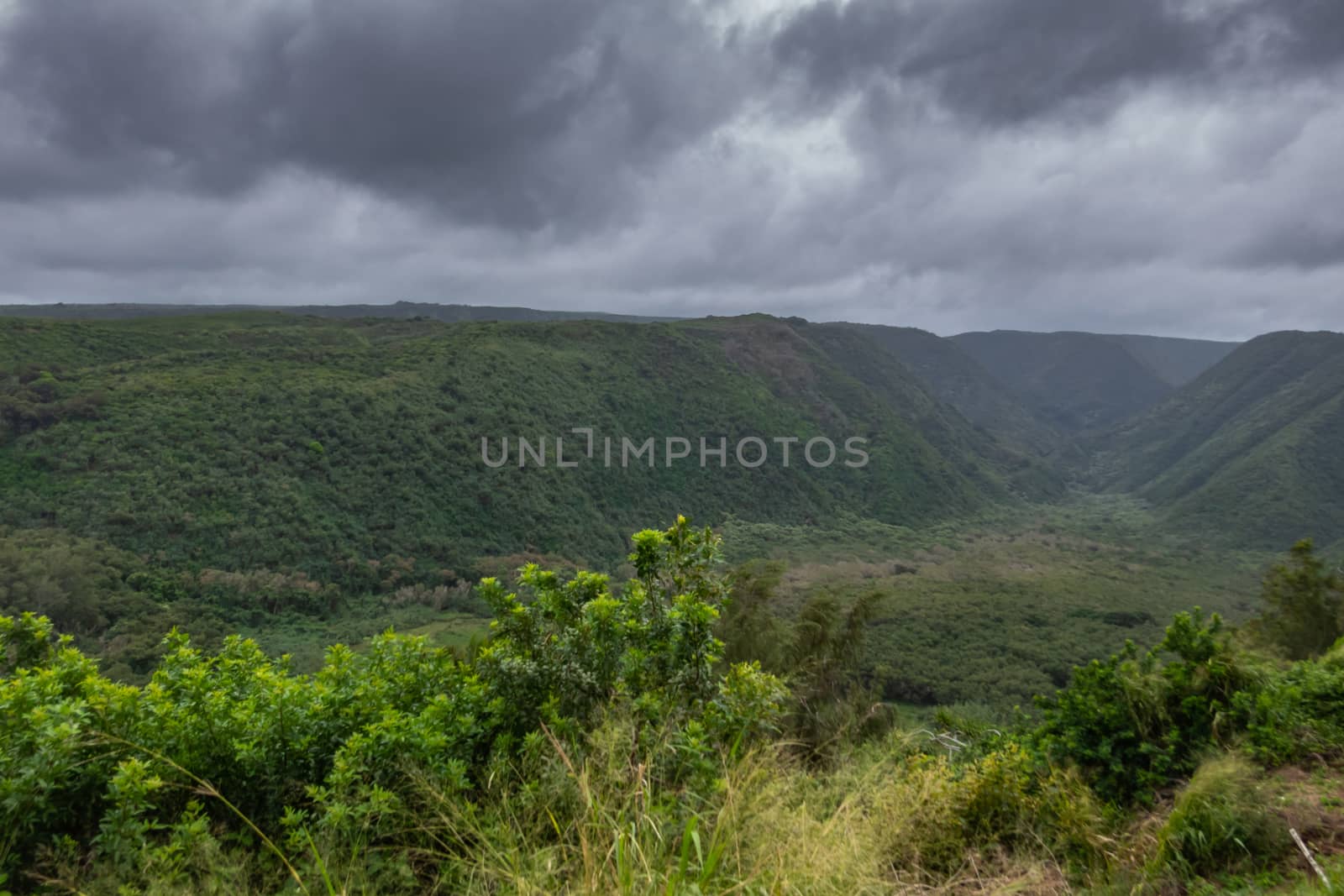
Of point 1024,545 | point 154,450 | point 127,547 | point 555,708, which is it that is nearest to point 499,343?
point 154,450

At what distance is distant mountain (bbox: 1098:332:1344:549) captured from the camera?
66.6 meters

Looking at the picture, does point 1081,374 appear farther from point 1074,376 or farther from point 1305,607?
point 1305,607

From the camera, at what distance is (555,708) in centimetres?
400

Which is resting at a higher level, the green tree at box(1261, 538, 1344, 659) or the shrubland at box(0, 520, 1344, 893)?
the shrubland at box(0, 520, 1344, 893)

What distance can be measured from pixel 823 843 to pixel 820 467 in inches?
2651

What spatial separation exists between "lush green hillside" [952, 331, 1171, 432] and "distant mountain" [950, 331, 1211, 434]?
0.55 feet

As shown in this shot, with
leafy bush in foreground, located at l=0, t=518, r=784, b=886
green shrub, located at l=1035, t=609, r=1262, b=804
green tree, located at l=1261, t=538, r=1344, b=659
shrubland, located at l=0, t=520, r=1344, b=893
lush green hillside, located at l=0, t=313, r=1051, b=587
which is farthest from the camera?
lush green hillside, located at l=0, t=313, r=1051, b=587

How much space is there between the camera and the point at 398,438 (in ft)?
138

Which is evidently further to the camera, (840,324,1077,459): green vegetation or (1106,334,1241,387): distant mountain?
(1106,334,1241,387): distant mountain

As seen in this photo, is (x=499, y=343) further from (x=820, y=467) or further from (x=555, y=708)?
(x=555, y=708)

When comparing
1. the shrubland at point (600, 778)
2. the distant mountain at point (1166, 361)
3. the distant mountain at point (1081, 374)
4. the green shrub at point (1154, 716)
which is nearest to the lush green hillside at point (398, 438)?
the shrubland at point (600, 778)

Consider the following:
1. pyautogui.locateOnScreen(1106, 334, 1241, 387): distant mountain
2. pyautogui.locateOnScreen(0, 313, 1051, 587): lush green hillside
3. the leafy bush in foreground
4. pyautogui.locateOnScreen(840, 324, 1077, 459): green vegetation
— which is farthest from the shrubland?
pyautogui.locateOnScreen(1106, 334, 1241, 387): distant mountain

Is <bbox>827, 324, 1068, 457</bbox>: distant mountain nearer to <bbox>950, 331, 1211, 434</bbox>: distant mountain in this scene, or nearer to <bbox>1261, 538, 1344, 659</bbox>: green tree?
<bbox>950, 331, 1211, 434</bbox>: distant mountain

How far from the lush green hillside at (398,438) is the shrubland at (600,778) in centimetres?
3067
